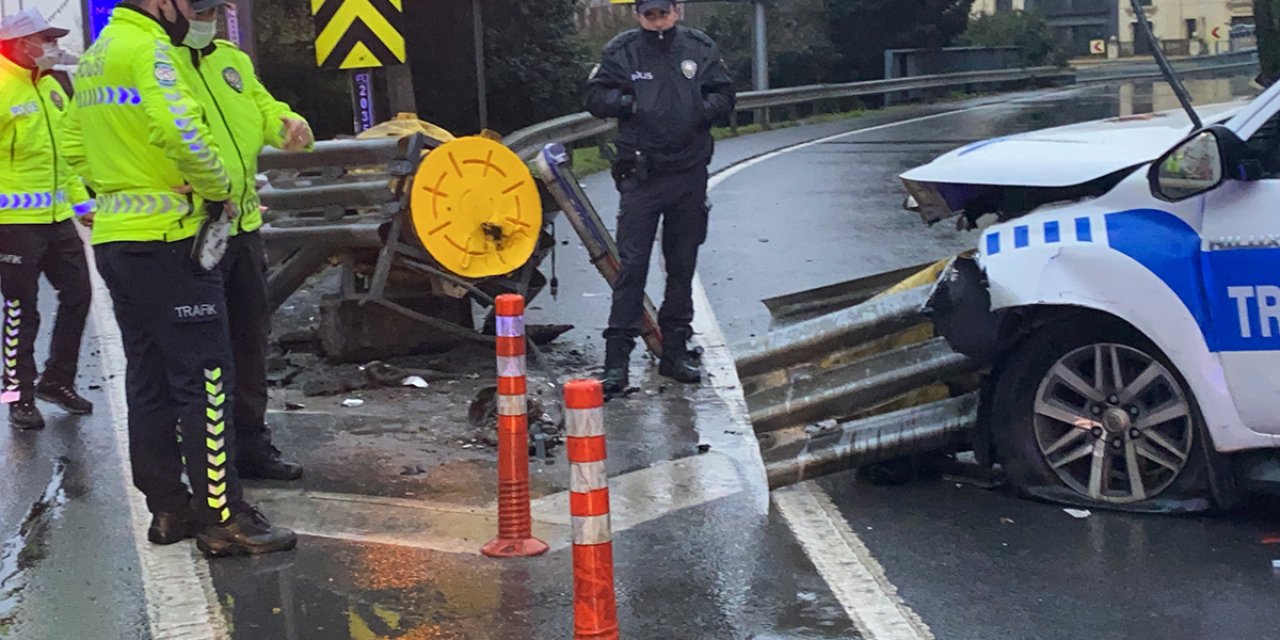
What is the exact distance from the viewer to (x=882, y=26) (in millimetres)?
41688

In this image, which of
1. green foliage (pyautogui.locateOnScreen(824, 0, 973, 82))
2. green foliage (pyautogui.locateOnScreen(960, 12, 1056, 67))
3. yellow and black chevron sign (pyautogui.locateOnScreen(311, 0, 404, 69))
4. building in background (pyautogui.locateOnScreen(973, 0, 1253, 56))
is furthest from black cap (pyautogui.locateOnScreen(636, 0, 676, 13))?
building in background (pyautogui.locateOnScreen(973, 0, 1253, 56))

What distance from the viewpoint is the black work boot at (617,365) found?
7.79 m

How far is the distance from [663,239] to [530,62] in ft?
63.3

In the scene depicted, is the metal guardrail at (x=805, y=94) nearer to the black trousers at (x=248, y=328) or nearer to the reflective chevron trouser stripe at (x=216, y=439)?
the black trousers at (x=248, y=328)

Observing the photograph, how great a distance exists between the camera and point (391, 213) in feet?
25.5

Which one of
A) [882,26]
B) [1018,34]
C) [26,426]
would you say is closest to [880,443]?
[26,426]

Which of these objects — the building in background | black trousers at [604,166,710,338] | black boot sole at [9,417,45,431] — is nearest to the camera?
black boot sole at [9,417,45,431]

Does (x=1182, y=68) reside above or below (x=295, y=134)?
above

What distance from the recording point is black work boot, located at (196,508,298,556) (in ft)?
17.8

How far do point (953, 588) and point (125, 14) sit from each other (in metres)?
3.27

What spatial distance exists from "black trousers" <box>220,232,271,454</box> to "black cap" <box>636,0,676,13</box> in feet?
8.01

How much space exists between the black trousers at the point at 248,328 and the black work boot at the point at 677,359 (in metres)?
2.38

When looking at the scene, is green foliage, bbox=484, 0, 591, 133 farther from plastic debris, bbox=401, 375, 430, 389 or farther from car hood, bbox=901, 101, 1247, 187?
car hood, bbox=901, 101, 1247, 187

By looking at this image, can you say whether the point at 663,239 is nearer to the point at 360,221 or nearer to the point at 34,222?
the point at 360,221
